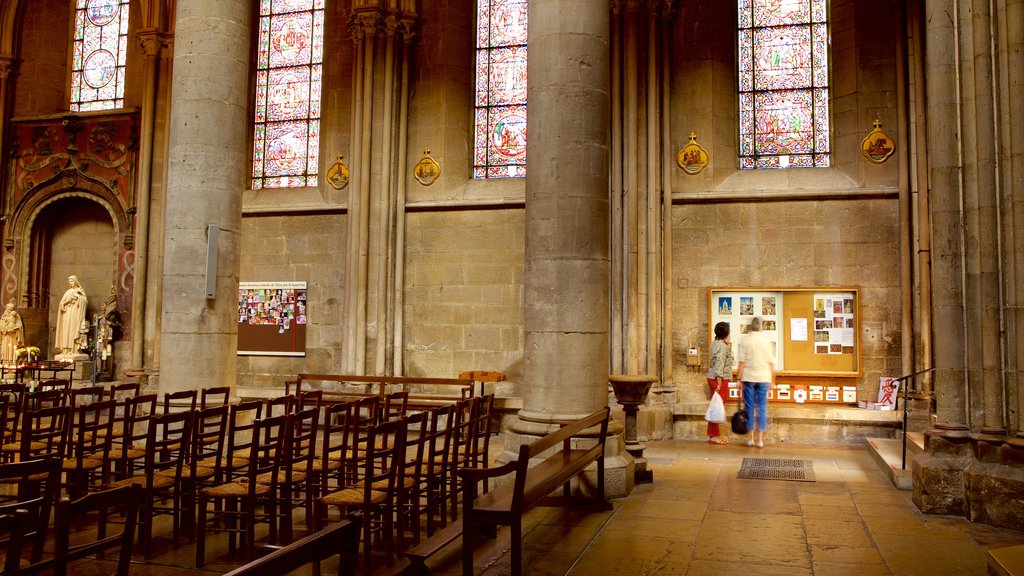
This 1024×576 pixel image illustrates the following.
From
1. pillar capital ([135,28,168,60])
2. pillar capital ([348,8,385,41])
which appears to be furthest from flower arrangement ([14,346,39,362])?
pillar capital ([348,8,385,41])

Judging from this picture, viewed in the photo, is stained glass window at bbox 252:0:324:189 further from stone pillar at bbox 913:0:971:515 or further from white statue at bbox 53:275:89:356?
stone pillar at bbox 913:0:971:515

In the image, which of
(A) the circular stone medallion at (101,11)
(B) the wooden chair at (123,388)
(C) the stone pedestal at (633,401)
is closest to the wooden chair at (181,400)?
(B) the wooden chair at (123,388)

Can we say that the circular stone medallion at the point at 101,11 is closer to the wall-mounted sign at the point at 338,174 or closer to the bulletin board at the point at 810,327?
the wall-mounted sign at the point at 338,174

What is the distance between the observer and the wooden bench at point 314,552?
2379mm

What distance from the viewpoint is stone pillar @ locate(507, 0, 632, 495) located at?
709 cm

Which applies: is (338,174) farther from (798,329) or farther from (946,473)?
(946,473)

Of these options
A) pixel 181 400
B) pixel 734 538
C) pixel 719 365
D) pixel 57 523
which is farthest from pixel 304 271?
pixel 57 523

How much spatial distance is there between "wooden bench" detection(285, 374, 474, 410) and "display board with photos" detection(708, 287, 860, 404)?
4.31 meters

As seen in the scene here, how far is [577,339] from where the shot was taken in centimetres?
710

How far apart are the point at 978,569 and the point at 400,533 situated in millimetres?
3742

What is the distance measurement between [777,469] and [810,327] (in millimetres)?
3277

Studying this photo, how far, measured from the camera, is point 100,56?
15.7 metres

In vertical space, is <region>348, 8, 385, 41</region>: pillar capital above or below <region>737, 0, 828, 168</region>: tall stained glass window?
above

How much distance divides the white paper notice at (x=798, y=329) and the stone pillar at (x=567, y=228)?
5295 millimetres
